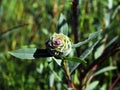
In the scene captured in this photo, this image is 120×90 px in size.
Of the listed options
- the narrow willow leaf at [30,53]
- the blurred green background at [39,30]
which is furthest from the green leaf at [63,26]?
the blurred green background at [39,30]

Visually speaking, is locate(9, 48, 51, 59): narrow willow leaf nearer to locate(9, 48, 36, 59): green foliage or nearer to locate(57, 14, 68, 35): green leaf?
locate(9, 48, 36, 59): green foliage

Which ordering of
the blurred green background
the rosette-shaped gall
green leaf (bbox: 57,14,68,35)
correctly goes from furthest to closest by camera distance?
the blurred green background < green leaf (bbox: 57,14,68,35) < the rosette-shaped gall

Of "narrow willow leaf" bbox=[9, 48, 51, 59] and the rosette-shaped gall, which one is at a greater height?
the rosette-shaped gall

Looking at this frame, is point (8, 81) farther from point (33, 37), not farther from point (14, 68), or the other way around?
point (33, 37)

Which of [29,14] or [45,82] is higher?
[29,14]

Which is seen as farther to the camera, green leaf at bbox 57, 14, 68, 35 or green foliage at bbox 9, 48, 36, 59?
green leaf at bbox 57, 14, 68, 35

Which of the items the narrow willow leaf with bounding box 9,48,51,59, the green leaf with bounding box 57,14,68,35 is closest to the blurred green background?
the green leaf with bounding box 57,14,68,35

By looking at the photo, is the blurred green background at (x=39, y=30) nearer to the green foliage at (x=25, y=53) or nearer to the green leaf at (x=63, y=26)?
the green leaf at (x=63, y=26)

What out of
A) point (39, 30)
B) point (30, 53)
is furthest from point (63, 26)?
point (39, 30)

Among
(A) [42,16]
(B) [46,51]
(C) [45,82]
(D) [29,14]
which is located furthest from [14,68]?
(B) [46,51]
